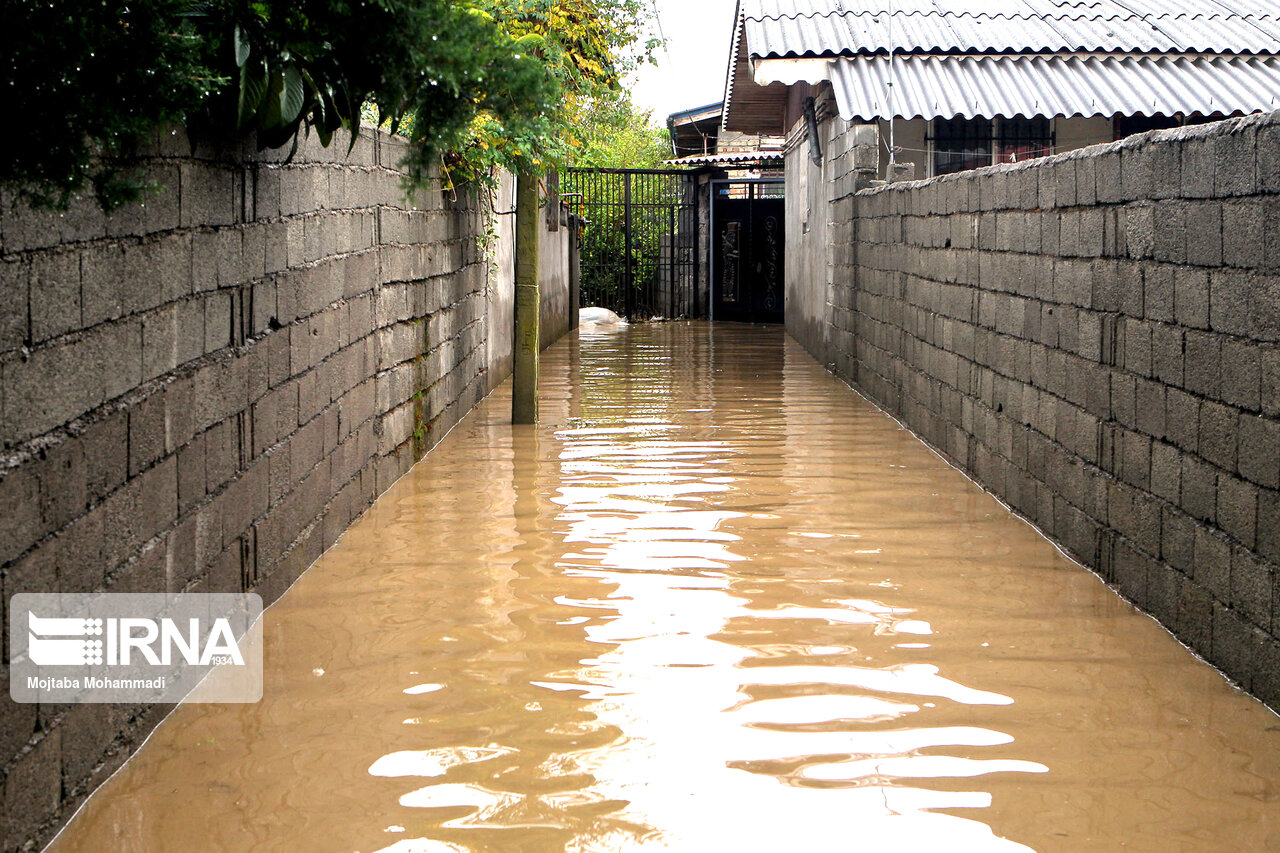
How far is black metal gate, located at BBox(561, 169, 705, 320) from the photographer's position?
2266cm

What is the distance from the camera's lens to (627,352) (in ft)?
53.2

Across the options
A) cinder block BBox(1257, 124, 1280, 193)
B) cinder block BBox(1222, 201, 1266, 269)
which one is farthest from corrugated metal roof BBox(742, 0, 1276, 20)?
cinder block BBox(1257, 124, 1280, 193)

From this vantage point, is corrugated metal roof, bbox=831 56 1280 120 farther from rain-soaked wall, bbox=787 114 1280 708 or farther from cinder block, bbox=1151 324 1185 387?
cinder block, bbox=1151 324 1185 387

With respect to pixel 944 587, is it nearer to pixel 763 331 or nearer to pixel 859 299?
pixel 859 299

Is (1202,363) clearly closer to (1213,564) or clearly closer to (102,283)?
(1213,564)

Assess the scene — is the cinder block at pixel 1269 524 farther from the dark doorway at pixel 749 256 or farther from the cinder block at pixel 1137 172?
the dark doorway at pixel 749 256

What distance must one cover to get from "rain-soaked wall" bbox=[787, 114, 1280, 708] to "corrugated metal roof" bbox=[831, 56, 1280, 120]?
2.87 m

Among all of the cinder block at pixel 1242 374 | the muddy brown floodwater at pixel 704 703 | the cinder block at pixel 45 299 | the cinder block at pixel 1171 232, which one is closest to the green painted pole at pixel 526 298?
the muddy brown floodwater at pixel 704 703

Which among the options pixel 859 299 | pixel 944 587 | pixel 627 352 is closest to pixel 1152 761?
pixel 944 587

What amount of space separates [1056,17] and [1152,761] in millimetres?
11058

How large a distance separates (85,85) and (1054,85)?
1039 centimetres

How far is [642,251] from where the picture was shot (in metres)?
22.9

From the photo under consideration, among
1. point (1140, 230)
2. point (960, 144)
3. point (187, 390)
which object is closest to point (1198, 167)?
point (1140, 230)

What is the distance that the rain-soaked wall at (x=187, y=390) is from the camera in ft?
10.1
